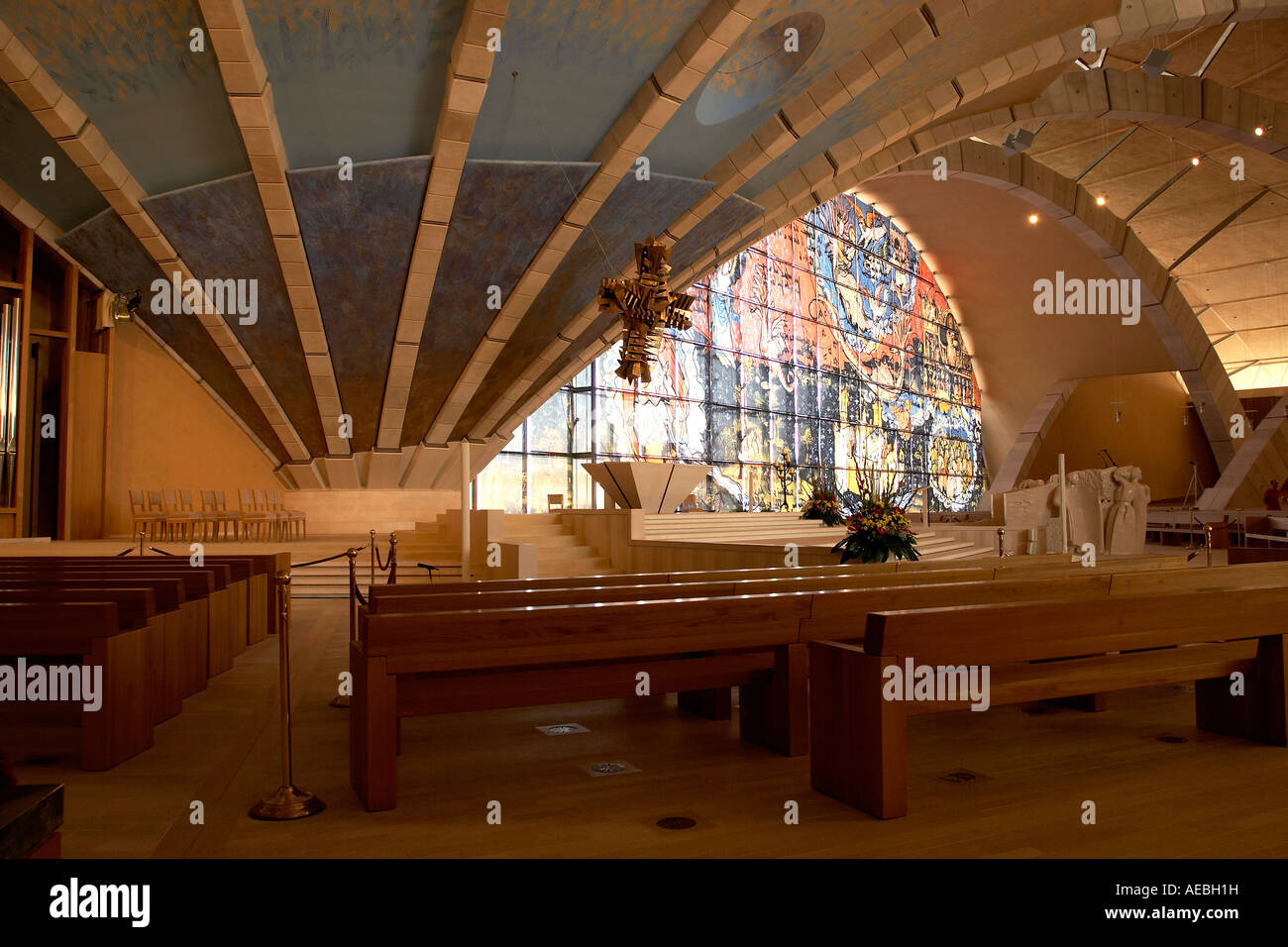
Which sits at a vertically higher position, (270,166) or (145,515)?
(270,166)

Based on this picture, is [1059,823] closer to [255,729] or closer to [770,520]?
[255,729]

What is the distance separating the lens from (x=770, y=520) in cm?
1270

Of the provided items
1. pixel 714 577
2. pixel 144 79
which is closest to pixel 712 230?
pixel 144 79

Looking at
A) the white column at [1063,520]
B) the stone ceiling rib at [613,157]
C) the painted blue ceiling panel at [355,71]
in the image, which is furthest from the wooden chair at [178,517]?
the white column at [1063,520]

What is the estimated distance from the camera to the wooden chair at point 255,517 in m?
11.8

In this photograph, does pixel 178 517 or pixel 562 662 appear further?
pixel 178 517

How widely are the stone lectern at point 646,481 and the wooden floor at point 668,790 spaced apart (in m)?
7.79

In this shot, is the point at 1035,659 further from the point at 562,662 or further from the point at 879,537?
the point at 879,537

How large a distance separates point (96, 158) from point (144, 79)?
3.81 ft

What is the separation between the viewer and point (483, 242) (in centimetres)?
1108

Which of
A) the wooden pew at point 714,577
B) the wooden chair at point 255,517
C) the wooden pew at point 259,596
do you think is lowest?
the wooden pew at point 259,596

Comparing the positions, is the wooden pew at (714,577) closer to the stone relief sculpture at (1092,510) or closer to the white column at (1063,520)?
the white column at (1063,520)
